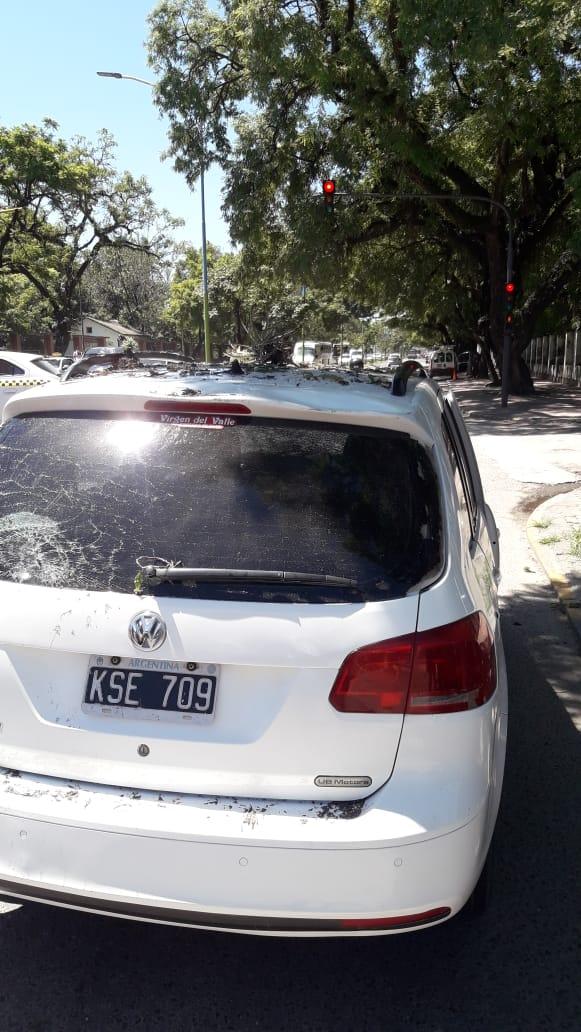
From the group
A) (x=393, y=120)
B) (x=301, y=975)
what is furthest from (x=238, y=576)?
(x=393, y=120)

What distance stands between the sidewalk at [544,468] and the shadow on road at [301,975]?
3504mm

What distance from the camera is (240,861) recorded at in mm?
2291

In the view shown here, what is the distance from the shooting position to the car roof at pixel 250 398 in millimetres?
2641

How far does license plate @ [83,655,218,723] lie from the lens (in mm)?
2404

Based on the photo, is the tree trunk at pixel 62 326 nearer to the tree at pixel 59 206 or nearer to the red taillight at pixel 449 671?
the tree at pixel 59 206

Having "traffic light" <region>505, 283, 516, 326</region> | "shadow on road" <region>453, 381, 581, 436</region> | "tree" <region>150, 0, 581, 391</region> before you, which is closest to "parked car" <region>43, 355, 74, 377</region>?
"tree" <region>150, 0, 581, 391</region>

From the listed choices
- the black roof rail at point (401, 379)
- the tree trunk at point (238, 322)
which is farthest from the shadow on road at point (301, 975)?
the tree trunk at point (238, 322)

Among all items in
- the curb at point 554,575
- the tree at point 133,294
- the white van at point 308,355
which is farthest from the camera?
the tree at point 133,294

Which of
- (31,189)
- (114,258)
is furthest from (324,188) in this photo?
(114,258)

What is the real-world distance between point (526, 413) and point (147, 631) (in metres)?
23.9

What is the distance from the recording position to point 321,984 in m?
2.76

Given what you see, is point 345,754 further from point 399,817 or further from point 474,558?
point 474,558

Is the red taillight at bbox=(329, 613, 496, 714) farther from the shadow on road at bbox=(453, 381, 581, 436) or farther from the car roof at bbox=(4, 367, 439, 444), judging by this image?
the shadow on road at bbox=(453, 381, 581, 436)

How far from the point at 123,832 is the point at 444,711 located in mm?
890
